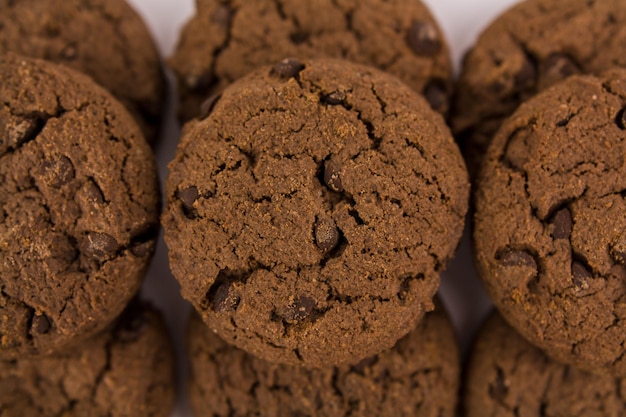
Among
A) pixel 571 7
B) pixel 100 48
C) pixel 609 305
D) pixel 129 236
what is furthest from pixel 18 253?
pixel 571 7

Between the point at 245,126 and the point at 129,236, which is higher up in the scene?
the point at 245,126

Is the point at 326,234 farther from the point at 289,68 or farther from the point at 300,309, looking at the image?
the point at 289,68

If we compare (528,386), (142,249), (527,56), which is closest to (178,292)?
(142,249)

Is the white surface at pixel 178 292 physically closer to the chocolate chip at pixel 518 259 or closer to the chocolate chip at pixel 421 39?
the chocolate chip at pixel 421 39

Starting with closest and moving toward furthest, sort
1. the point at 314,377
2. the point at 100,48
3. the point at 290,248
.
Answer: the point at 290,248 → the point at 314,377 → the point at 100,48

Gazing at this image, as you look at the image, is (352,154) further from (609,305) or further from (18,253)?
(18,253)

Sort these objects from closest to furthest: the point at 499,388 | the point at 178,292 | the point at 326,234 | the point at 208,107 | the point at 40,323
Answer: the point at 326,234
the point at 40,323
the point at 208,107
the point at 499,388
the point at 178,292

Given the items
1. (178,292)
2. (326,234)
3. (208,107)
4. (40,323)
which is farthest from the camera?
(178,292)
